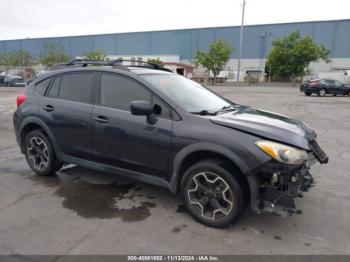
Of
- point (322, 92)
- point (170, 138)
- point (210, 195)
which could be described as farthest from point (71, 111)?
point (322, 92)

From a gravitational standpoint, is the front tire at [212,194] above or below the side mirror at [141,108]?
below

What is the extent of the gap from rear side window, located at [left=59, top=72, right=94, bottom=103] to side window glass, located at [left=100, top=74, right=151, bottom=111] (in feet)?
0.80

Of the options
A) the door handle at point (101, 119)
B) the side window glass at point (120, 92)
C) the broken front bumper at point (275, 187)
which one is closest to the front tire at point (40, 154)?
the door handle at point (101, 119)

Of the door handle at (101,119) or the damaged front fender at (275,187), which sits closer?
the damaged front fender at (275,187)

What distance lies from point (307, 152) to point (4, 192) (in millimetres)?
3914

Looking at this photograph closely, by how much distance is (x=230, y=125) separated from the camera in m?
3.06

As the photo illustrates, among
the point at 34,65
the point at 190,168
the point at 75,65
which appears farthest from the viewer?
the point at 34,65

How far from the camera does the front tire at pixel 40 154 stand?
445 cm

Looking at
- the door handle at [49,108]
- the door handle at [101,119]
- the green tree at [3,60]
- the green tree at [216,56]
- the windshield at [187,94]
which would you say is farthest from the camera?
the green tree at [3,60]

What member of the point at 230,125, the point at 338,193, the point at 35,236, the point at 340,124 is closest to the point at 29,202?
the point at 35,236

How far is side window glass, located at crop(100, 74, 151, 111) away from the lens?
361cm

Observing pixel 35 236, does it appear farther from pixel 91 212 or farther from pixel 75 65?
pixel 75 65

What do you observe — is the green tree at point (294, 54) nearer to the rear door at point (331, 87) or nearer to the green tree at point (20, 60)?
the rear door at point (331, 87)

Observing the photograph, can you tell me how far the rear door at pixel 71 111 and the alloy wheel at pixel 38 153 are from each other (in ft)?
1.33
